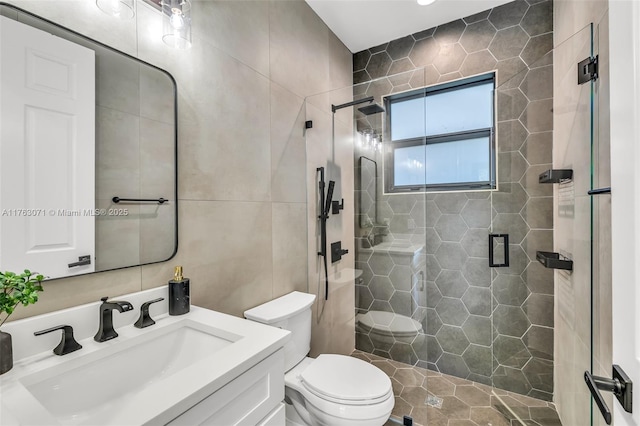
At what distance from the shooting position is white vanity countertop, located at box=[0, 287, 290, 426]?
632 millimetres

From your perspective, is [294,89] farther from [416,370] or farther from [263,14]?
[416,370]

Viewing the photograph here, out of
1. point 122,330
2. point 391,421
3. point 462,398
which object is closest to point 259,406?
point 122,330

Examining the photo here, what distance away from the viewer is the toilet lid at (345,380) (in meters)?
1.41

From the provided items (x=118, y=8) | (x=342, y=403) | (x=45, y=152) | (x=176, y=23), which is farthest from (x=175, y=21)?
(x=342, y=403)

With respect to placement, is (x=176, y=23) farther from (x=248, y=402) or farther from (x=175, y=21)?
(x=248, y=402)

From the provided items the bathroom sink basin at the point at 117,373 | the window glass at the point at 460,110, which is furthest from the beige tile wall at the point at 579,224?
the bathroom sink basin at the point at 117,373

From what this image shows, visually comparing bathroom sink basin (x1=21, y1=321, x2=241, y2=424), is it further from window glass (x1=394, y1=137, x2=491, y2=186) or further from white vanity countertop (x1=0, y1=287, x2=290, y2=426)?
window glass (x1=394, y1=137, x2=491, y2=186)

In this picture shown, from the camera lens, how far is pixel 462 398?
211cm

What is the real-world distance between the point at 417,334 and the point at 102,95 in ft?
7.11

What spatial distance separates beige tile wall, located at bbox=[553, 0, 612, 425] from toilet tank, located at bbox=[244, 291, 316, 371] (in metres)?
1.27

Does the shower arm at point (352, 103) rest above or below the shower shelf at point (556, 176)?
above

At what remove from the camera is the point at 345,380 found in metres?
1.54

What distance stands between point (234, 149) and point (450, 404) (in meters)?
2.24

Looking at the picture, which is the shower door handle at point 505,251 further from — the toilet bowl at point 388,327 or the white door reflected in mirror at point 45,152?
the white door reflected in mirror at point 45,152
